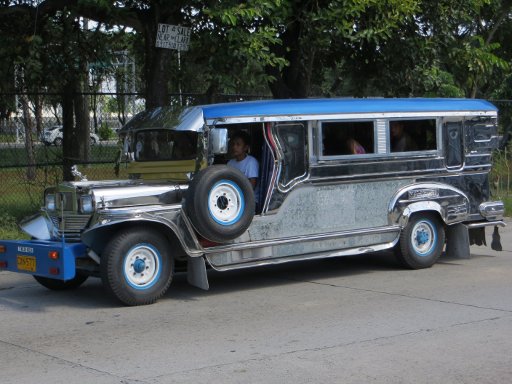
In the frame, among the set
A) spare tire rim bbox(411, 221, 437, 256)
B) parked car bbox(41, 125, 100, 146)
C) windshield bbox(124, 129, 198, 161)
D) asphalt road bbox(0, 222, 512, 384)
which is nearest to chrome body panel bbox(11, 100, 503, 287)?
windshield bbox(124, 129, 198, 161)

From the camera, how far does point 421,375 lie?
6.47 metres

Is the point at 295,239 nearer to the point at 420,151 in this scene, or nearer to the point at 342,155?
the point at 342,155

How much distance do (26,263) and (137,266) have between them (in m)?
1.22

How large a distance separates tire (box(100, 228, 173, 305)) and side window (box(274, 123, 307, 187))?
1.66 m

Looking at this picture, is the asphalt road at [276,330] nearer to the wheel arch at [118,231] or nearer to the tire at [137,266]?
the tire at [137,266]

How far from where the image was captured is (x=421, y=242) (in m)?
11.2

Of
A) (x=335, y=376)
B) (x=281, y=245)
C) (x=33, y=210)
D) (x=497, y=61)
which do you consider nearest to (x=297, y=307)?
(x=281, y=245)

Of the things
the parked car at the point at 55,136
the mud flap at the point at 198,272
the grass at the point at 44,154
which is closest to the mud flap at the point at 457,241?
the mud flap at the point at 198,272

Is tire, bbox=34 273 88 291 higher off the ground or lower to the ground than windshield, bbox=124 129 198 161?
lower

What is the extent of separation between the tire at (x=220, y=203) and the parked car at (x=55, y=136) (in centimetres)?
615

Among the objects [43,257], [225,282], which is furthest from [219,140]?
[43,257]

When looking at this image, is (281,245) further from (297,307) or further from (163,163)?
(163,163)

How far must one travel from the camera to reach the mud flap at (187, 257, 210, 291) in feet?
30.6

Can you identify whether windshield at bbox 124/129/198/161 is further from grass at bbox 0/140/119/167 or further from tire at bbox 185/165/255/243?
grass at bbox 0/140/119/167
